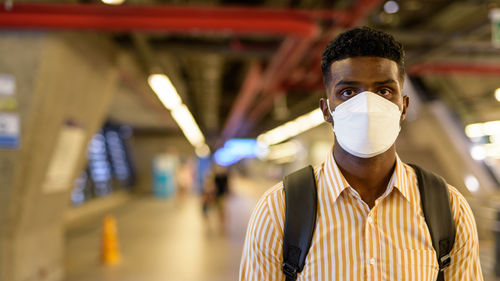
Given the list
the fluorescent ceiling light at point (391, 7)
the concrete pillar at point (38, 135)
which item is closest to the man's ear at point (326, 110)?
the concrete pillar at point (38, 135)

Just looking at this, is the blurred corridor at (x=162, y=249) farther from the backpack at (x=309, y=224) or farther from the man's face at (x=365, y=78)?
the man's face at (x=365, y=78)

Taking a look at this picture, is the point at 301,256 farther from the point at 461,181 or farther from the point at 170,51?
the point at 461,181

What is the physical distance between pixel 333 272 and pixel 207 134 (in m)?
22.1

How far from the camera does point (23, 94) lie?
4.25 metres

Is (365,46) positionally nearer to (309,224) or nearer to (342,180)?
(342,180)

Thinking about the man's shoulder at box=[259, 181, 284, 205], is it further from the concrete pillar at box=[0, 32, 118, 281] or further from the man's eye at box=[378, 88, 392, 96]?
the concrete pillar at box=[0, 32, 118, 281]

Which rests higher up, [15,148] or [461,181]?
[15,148]

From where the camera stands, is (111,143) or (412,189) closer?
(412,189)

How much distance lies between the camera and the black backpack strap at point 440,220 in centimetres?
124

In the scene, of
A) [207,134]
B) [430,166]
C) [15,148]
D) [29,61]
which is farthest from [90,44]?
[207,134]

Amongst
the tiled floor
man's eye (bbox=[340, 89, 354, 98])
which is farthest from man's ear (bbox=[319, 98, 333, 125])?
the tiled floor

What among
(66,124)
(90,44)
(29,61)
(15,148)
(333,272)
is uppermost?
(90,44)

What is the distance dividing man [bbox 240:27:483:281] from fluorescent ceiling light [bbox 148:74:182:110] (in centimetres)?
562

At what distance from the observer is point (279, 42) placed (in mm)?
7379
